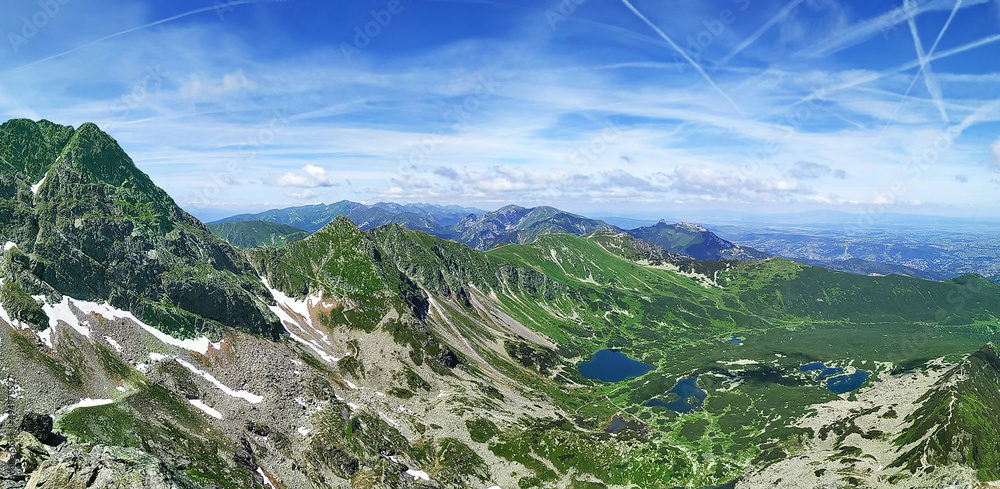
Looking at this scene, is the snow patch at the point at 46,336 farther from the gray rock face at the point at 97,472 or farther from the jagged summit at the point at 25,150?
the jagged summit at the point at 25,150

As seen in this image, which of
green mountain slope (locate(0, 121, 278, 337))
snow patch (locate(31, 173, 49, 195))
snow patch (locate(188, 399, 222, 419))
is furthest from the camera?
snow patch (locate(31, 173, 49, 195))

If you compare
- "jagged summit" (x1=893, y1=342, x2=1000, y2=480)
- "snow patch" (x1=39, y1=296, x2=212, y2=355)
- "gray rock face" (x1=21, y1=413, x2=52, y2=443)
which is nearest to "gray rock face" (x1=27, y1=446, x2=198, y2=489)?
"gray rock face" (x1=21, y1=413, x2=52, y2=443)

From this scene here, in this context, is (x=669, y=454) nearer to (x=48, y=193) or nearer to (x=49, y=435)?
(x=49, y=435)

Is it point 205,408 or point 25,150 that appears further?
point 25,150

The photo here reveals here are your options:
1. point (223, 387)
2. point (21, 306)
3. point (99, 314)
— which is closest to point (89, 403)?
point (223, 387)

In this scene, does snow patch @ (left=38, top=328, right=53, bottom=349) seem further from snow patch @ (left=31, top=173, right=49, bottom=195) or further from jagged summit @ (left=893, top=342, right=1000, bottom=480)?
jagged summit @ (left=893, top=342, right=1000, bottom=480)

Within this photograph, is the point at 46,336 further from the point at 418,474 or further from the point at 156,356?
the point at 418,474

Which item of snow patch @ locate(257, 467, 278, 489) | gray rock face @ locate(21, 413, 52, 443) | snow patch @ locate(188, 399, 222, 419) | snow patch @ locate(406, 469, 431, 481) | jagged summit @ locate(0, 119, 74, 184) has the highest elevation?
jagged summit @ locate(0, 119, 74, 184)
